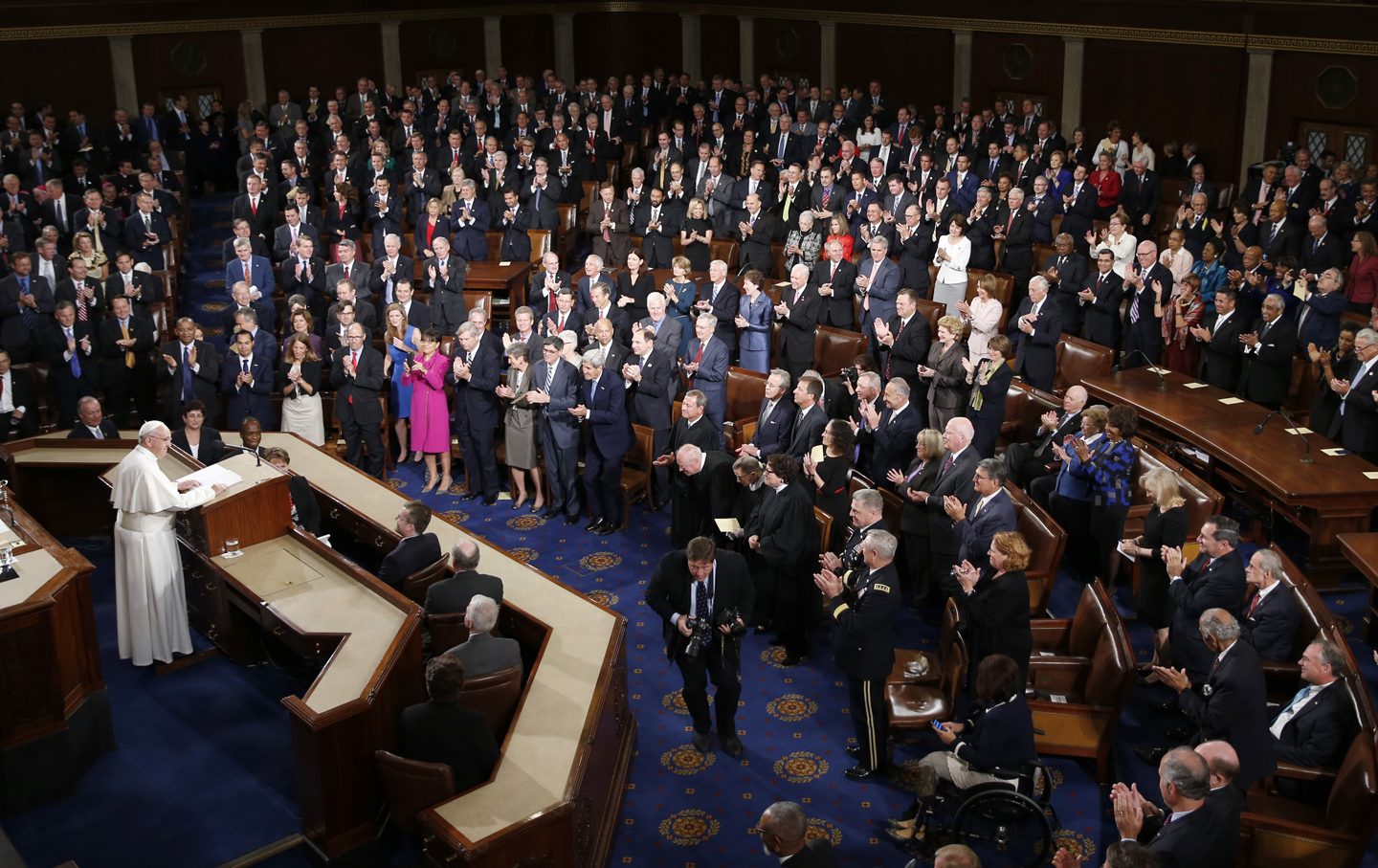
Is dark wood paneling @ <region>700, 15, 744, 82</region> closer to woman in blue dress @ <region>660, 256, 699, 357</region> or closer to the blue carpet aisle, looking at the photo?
woman in blue dress @ <region>660, 256, 699, 357</region>

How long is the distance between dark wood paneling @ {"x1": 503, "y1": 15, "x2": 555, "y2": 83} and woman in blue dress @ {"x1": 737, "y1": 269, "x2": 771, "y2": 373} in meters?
13.7

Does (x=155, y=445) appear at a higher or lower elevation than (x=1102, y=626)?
higher

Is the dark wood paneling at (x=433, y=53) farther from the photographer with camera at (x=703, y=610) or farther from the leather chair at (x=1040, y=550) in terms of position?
the photographer with camera at (x=703, y=610)

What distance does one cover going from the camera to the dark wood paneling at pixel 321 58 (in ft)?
66.5

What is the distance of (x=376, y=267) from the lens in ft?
39.7

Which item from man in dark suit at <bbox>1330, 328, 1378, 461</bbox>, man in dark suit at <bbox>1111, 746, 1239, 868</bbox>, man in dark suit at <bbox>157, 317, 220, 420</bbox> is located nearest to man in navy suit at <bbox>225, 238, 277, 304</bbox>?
man in dark suit at <bbox>157, 317, 220, 420</bbox>

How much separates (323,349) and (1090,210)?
27.5 feet

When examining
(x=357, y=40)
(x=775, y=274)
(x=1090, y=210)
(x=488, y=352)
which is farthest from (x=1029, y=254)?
(x=357, y=40)

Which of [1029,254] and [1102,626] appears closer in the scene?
[1102,626]

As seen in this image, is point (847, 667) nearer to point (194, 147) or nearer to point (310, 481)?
point (310, 481)

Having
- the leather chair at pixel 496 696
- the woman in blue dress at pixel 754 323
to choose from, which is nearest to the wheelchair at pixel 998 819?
the leather chair at pixel 496 696

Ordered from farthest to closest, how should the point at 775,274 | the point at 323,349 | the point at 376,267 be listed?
1. the point at 775,274
2. the point at 376,267
3. the point at 323,349

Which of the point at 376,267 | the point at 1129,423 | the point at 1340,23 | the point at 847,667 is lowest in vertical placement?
the point at 847,667

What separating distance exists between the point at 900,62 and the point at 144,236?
12335 mm
